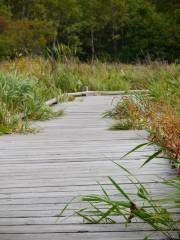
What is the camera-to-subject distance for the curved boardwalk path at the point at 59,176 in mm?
2534

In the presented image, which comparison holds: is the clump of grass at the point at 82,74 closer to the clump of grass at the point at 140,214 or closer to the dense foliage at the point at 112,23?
the clump of grass at the point at 140,214

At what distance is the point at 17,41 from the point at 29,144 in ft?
105

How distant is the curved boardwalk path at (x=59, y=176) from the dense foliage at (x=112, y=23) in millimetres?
36569

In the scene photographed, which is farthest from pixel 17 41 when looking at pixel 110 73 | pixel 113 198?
pixel 113 198

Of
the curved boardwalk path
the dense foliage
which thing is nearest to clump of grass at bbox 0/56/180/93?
the curved boardwalk path

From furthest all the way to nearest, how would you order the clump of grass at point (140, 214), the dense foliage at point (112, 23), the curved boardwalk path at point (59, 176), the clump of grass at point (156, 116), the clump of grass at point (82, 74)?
1. the dense foliage at point (112, 23)
2. the clump of grass at point (82, 74)
3. the clump of grass at point (156, 116)
4. the curved boardwalk path at point (59, 176)
5. the clump of grass at point (140, 214)

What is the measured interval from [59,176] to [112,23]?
44.3 meters

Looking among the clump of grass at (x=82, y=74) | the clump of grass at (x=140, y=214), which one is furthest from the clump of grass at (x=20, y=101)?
the clump of grass at (x=140, y=214)

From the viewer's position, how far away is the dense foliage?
43906 millimetres

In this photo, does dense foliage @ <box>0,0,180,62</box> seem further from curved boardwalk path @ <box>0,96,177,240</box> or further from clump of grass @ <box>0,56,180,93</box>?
curved boardwalk path @ <box>0,96,177,240</box>

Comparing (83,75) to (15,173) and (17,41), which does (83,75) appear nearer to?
(15,173)

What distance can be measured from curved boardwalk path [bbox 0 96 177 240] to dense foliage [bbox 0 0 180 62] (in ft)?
120

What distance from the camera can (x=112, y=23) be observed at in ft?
155

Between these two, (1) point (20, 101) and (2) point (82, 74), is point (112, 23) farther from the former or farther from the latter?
(1) point (20, 101)
